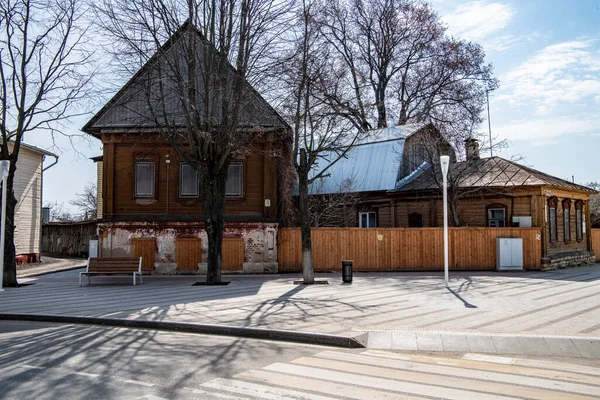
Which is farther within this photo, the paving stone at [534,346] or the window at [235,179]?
the window at [235,179]

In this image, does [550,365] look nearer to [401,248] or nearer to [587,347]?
[587,347]

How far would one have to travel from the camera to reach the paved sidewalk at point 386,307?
898 centimetres

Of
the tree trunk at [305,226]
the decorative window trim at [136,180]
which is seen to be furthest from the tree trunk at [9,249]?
the tree trunk at [305,226]

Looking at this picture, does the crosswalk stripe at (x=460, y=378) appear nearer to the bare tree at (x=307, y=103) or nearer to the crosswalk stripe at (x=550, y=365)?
the crosswalk stripe at (x=550, y=365)

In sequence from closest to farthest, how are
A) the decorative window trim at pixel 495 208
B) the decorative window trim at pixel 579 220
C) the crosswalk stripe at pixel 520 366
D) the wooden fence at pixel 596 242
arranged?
the crosswalk stripe at pixel 520 366 → the decorative window trim at pixel 495 208 → the decorative window trim at pixel 579 220 → the wooden fence at pixel 596 242

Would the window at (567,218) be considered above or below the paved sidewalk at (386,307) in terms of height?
above

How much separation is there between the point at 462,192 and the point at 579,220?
800 cm

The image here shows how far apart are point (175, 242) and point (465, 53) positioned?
79.1 ft

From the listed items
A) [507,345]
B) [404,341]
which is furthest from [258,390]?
[507,345]

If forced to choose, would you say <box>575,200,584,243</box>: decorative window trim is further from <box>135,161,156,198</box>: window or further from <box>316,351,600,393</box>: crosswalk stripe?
<box>316,351,600,393</box>: crosswalk stripe

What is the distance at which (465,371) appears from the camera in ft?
23.5

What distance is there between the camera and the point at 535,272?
2292cm

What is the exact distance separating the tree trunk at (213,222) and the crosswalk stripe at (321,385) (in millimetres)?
11418

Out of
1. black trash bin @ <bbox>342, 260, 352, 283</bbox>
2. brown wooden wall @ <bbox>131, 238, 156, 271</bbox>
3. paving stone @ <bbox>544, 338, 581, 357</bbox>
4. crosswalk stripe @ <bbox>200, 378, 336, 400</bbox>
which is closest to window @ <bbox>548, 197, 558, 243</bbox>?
black trash bin @ <bbox>342, 260, 352, 283</bbox>
